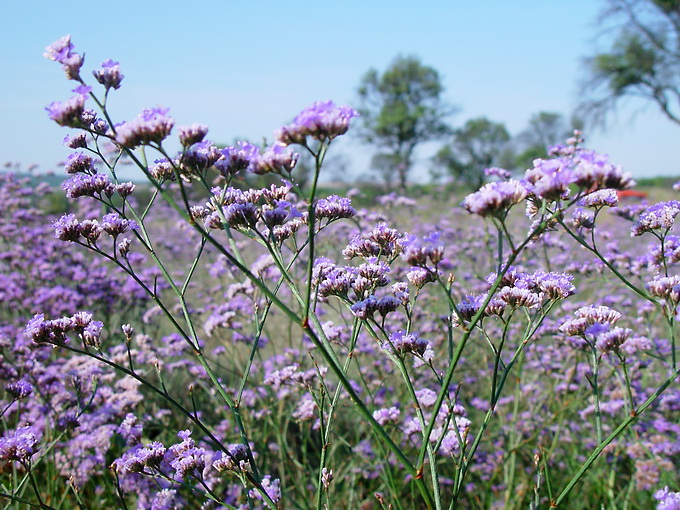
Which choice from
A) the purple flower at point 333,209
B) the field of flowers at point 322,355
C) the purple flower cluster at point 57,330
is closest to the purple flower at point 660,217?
the field of flowers at point 322,355

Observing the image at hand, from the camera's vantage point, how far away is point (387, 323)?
427 cm

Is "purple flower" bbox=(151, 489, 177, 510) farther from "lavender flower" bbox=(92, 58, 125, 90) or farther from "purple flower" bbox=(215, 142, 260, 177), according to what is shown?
"lavender flower" bbox=(92, 58, 125, 90)

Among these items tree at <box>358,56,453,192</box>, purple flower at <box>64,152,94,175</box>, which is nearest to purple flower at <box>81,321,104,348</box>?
purple flower at <box>64,152,94,175</box>

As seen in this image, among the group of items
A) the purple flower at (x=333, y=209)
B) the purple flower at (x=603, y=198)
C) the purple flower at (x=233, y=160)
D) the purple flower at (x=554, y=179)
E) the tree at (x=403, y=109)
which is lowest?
the purple flower at (x=554, y=179)

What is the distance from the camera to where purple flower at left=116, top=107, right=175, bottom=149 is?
140 cm

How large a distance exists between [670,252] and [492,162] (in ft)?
168

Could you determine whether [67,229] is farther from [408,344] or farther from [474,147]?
[474,147]

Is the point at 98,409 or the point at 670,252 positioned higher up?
the point at 670,252

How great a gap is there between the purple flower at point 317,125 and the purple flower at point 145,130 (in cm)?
31

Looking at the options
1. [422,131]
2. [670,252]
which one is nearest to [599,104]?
[422,131]

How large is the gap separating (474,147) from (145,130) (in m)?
52.3

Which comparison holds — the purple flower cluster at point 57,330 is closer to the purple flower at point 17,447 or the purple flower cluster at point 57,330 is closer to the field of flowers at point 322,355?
the field of flowers at point 322,355

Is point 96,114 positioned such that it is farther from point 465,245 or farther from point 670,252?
point 465,245

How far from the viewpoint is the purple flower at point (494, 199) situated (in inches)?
53.1
